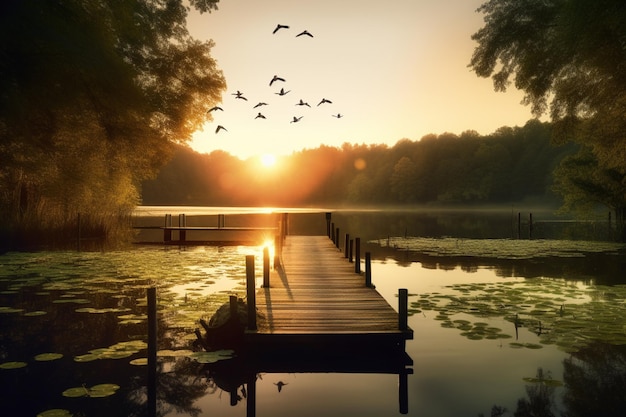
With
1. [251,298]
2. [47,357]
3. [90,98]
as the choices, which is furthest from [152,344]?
[90,98]

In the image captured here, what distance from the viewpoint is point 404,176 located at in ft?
489

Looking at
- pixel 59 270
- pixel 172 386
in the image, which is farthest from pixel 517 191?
pixel 172 386

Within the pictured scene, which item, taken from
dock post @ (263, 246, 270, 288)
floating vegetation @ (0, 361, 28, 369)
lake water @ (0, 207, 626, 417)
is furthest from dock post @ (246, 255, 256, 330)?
dock post @ (263, 246, 270, 288)

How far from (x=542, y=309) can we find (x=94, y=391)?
422 inches

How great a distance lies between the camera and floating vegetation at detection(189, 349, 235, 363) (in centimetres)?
946

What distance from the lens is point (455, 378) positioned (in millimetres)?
9148

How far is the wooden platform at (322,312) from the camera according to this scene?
9.65 m

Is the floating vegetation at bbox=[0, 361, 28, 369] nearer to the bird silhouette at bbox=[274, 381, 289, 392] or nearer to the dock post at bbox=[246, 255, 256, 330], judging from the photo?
the dock post at bbox=[246, 255, 256, 330]

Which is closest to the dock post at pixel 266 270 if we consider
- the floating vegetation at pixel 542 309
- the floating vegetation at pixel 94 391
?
the floating vegetation at pixel 542 309

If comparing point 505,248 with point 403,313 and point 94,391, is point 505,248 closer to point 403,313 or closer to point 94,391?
point 403,313

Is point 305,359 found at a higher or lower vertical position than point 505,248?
lower

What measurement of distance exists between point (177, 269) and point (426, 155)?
133005 mm

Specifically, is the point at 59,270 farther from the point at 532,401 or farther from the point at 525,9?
the point at 525,9

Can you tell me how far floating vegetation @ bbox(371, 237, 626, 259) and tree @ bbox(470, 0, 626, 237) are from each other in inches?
247
